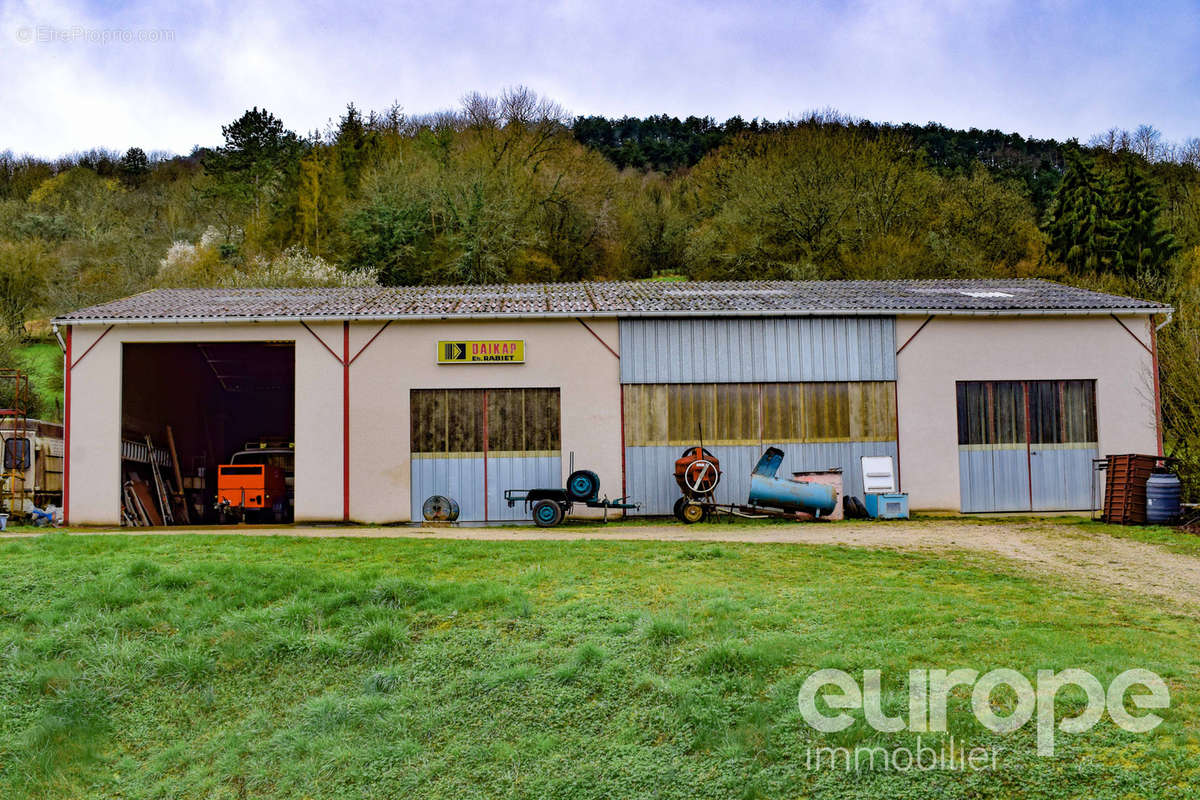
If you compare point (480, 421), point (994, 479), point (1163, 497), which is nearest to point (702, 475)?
point (480, 421)

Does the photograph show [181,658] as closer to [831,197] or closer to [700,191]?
[831,197]

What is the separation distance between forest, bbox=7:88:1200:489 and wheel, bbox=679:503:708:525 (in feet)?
63.1

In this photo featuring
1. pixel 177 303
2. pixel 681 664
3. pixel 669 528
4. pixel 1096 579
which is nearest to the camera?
pixel 681 664

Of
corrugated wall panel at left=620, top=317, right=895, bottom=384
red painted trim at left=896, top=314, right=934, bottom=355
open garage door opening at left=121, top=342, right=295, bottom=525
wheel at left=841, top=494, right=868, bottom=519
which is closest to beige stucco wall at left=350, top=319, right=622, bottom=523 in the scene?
corrugated wall panel at left=620, top=317, right=895, bottom=384

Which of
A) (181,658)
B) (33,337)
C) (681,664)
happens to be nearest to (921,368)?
(681,664)

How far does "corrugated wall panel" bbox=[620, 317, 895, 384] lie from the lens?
793 inches

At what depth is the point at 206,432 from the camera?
1077 inches

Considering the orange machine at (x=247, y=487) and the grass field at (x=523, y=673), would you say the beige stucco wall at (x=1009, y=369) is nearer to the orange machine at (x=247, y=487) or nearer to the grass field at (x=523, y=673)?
the grass field at (x=523, y=673)

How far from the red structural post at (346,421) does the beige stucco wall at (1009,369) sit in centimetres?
1104

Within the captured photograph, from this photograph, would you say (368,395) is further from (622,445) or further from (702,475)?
(702,475)

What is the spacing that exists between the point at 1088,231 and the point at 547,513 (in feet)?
99.1

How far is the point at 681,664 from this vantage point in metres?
8.14

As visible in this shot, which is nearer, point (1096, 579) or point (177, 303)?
point (1096, 579)

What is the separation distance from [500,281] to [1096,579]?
2927cm
